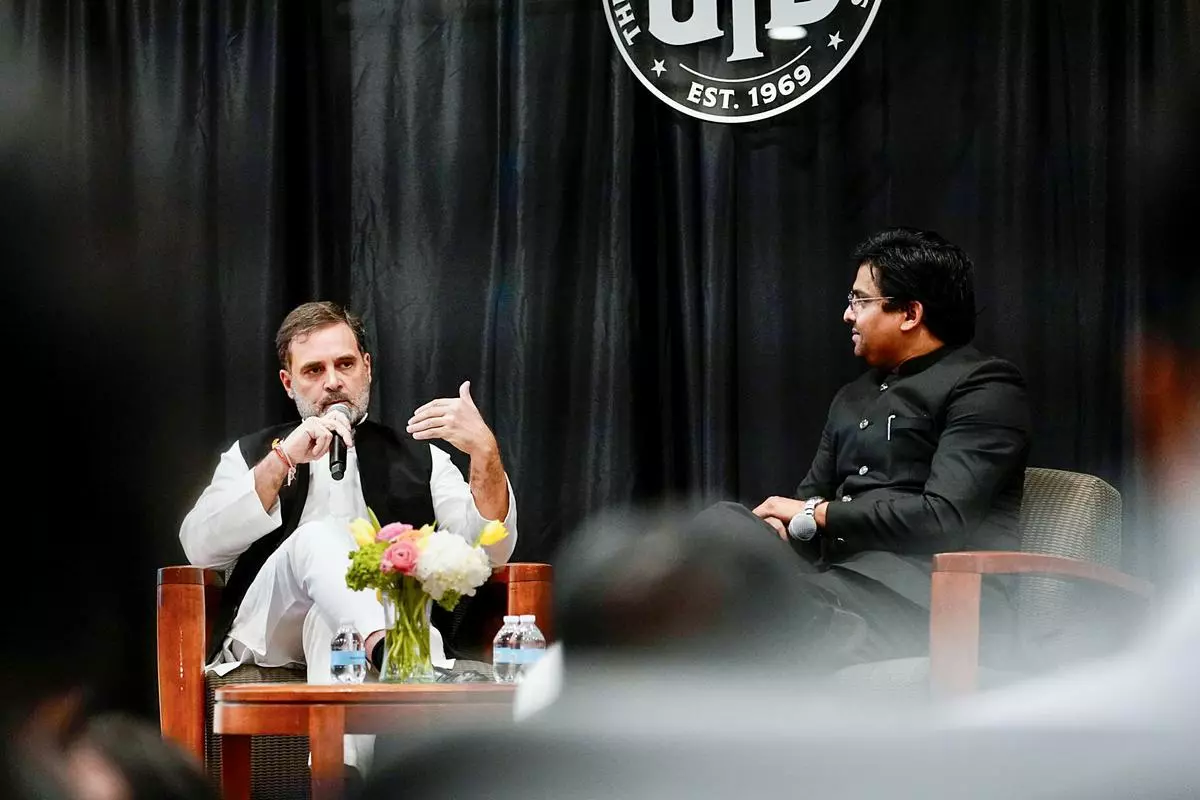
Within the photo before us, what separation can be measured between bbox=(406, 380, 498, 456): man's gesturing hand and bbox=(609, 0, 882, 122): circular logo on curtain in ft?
2.79

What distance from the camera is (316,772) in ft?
6.09

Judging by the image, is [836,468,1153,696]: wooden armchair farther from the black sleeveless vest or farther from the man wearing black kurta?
the black sleeveless vest

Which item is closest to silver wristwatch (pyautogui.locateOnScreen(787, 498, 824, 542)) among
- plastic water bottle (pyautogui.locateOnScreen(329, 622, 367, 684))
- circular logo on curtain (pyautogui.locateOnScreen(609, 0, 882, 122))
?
plastic water bottle (pyautogui.locateOnScreen(329, 622, 367, 684))

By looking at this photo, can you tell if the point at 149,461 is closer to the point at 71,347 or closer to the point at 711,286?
the point at 71,347

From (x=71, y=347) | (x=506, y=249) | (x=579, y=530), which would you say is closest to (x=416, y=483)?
(x=579, y=530)

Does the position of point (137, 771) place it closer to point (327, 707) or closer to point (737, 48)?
point (327, 707)

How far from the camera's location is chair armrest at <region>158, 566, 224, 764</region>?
8.09 ft

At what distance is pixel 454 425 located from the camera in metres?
2.73

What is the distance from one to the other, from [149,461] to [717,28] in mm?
2081

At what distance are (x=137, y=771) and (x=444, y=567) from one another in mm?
1761

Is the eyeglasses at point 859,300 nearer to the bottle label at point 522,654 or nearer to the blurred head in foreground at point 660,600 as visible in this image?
the bottle label at point 522,654

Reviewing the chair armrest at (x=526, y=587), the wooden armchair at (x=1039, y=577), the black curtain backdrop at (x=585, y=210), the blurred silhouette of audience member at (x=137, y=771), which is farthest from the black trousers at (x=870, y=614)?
the blurred silhouette of audience member at (x=137, y=771)

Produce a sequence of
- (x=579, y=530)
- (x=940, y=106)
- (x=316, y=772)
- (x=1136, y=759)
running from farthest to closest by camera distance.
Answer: (x=579, y=530) < (x=940, y=106) < (x=316, y=772) < (x=1136, y=759)

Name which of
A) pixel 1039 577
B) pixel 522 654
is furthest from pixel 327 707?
pixel 1039 577
